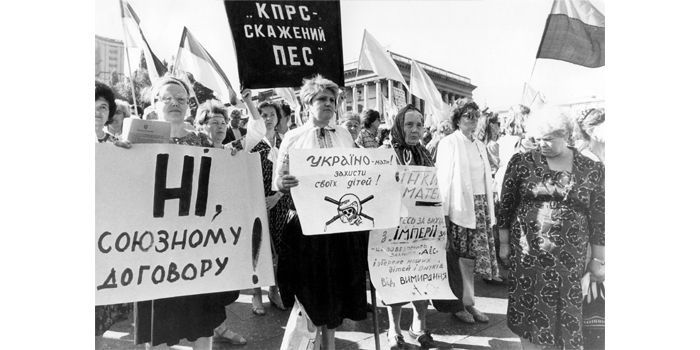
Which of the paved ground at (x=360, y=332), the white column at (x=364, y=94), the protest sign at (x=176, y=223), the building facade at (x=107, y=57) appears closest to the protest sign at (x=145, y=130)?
the protest sign at (x=176, y=223)

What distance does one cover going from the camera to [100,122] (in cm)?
260

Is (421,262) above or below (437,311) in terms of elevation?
above

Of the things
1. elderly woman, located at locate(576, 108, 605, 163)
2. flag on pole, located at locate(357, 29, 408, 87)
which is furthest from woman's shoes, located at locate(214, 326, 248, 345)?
elderly woman, located at locate(576, 108, 605, 163)

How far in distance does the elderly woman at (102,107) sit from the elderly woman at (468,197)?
2245 mm

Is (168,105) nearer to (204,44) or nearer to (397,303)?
(204,44)

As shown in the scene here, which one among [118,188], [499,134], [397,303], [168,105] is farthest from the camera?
[499,134]

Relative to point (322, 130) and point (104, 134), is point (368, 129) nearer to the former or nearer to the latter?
point (322, 130)

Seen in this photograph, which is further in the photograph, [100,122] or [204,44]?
[204,44]

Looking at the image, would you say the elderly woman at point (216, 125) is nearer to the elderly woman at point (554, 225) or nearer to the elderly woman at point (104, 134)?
the elderly woman at point (104, 134)

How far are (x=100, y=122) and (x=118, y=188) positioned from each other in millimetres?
435

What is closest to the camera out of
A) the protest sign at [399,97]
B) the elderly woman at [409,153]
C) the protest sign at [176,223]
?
the protest sign at [176,223]

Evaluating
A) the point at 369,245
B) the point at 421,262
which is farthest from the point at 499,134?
Result: the point at 369,245

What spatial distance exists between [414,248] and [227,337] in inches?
53.7

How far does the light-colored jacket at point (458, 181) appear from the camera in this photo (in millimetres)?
3561
